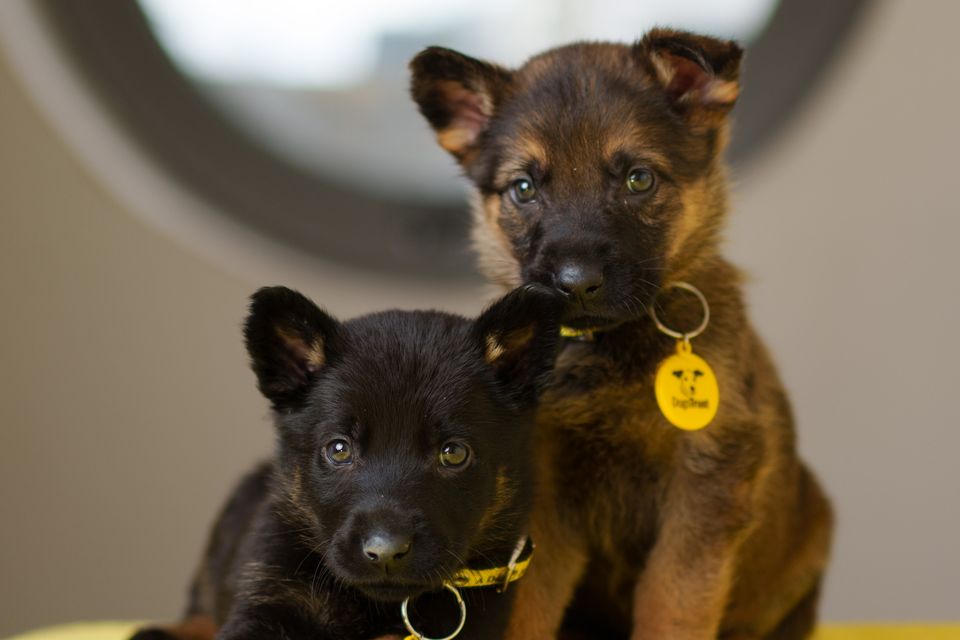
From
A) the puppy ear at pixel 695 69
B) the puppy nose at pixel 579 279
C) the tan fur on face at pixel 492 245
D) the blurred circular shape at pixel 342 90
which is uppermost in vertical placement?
the blurred circular shape at pixel 342 90

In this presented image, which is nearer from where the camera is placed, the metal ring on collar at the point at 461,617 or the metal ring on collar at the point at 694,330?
the metal ring on collar at the point at 461,617

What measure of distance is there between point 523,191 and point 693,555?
29.1 inches

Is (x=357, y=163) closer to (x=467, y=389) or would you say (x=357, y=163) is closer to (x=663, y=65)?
(x=663, y=65)

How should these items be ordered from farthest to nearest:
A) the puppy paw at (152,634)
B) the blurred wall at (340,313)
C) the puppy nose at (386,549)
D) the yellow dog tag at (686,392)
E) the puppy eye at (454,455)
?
the blurred wall at (340,313), the puppy paw at (152,634), the yellow dog tag at (686,392), the puppy eye at (454,455), the puppy nose at (386,549)

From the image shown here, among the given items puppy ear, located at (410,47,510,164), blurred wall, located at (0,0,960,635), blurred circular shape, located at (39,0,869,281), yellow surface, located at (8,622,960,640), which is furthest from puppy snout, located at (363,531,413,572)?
blurred circular shape, located at (39,0,869,281)

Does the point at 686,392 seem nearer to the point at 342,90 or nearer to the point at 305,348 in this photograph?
the point at 305,348

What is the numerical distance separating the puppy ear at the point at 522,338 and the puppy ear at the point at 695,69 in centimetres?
56

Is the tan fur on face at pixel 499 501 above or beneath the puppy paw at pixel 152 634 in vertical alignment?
above

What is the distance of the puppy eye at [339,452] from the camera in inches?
74.1

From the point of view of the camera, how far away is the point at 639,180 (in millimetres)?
2189

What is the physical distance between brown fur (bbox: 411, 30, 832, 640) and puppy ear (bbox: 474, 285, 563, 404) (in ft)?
0.33

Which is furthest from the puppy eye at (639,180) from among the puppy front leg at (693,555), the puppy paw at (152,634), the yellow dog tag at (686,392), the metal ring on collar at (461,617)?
the puppy paw at (152,634)

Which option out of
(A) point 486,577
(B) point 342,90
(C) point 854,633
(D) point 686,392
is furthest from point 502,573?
(B) point 342,90

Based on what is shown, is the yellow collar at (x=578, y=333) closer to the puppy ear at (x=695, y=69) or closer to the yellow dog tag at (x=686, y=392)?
the yellow dog tag at (x=686, y=392)
